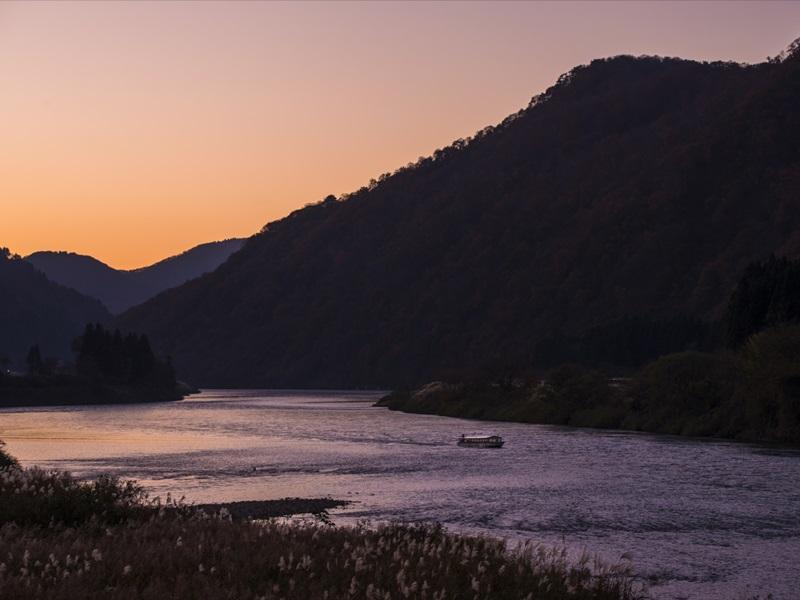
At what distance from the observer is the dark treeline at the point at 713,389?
9169 cm

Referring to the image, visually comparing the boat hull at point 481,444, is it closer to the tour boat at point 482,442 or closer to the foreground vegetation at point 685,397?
the tour boat at point 482,442

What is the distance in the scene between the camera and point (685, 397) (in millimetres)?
108688

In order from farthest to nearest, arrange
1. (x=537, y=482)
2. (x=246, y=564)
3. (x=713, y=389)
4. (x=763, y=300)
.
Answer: (x=763, y=300) < (x=713, y=389) < (x=537, y=482) < (x=246, y=564)

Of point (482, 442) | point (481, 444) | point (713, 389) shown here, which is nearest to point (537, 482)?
point (481, 444)

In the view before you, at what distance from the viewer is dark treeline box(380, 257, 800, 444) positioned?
91.7 m

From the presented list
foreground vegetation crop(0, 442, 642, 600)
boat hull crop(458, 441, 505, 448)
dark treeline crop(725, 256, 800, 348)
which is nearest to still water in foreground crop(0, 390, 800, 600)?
boat hull crop(458, 441, 505, 448)

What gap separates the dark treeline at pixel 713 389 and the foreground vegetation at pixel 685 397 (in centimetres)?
9

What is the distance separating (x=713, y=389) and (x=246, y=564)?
92561 millimetres

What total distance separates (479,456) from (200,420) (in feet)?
234

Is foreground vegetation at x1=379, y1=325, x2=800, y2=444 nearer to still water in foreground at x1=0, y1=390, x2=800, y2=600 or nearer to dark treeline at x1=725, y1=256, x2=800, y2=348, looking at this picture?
still water in foreground at x1=0, y1=390, x2=800, y2=600

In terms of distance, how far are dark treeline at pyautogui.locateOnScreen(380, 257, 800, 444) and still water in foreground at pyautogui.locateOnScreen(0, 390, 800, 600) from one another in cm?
625

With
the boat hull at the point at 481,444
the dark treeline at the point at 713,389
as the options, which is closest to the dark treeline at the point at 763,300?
the dark treeline at the point at 713,389

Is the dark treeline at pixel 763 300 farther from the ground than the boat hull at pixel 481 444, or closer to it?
farther from the ground

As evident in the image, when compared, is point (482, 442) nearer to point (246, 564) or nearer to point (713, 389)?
point (713, 389)
